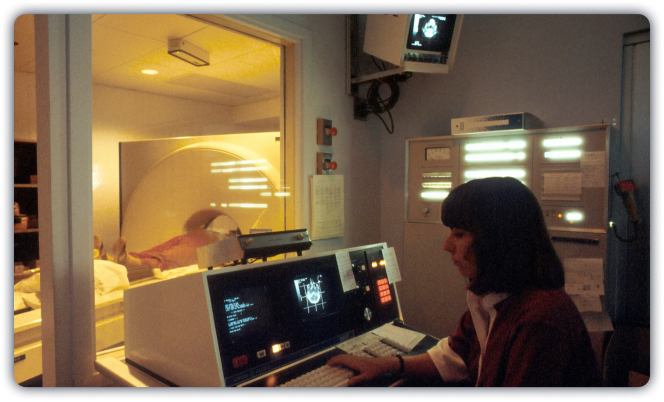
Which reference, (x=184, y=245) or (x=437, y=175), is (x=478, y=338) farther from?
(x=184, y=245)

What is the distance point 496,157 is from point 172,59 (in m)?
2.54

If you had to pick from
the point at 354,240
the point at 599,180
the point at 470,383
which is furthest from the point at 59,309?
the point at 599,180

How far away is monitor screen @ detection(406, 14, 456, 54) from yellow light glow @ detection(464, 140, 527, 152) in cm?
57

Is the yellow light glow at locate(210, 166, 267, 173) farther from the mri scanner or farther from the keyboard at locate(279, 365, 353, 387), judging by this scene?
the keyboard at locate(279, 365, 353, 387)

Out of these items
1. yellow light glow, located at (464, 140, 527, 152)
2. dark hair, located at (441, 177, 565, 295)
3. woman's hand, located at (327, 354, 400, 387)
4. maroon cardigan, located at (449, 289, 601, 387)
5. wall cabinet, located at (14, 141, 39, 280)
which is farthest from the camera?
wall cabinet, located at (14, 141, 39, 280)

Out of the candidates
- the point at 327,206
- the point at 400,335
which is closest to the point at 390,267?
the point at 400,335

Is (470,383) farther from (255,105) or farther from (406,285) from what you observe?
(255,105)

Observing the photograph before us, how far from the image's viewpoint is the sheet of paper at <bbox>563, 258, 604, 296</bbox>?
6.39 ft

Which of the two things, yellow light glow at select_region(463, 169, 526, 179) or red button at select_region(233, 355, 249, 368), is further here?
yellow light glow at select_region(463, 169, 526, 179)

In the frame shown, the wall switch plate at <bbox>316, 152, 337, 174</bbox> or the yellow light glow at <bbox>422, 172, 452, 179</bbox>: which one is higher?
the wall switch plate at <bbox>316, 152, 337, 174</bbox>

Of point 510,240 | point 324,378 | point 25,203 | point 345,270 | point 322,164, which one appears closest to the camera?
point 510,240

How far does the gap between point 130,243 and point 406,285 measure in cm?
226

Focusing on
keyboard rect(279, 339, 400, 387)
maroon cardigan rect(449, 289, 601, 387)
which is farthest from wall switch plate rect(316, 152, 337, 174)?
maroon cardigan rect(449, 289, 601, 387)

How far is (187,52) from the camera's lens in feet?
9.39
